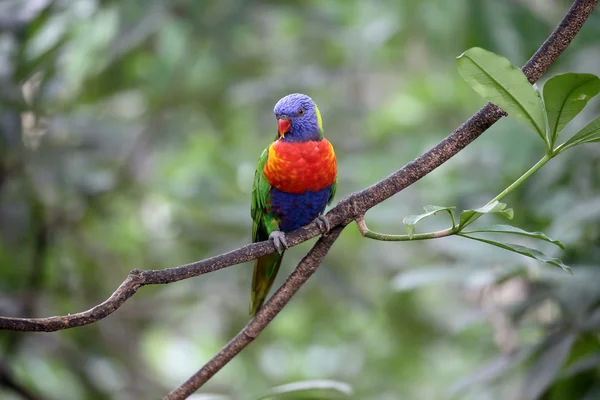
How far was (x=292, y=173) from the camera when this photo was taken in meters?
2.13

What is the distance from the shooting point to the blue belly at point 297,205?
220cm

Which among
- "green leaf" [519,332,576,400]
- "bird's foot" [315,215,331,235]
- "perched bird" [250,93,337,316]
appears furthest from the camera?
"perched bird" [250,93,337,316]

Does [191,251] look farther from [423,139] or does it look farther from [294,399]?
[294,399]

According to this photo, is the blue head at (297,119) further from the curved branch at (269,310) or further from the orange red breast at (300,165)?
the curved branch at (269,310)

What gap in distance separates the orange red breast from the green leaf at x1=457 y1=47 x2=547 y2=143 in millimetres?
1049

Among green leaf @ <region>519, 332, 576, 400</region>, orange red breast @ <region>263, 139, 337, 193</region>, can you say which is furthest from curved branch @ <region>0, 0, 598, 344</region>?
green leaf @ <region>519, 332, 576, 400</region>

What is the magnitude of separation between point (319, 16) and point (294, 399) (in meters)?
2.66

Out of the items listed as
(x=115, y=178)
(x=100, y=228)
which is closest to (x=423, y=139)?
(x=115, y=178)

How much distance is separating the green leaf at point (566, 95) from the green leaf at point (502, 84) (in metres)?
0.02

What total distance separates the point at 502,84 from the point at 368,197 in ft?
1.24

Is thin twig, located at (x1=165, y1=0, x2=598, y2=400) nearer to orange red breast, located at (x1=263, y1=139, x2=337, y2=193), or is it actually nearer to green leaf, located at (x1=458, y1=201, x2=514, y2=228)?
green leaf, located at (x1=458, y1=201, x2=514, y2=228)

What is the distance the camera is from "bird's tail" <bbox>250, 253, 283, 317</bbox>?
2.07m

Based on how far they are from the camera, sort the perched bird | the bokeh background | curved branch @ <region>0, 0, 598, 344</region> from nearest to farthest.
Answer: curved branch @ <region>0, 0, 598, 344</region>
the perched bird
the bokeh background

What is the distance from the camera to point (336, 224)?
1371 mm
